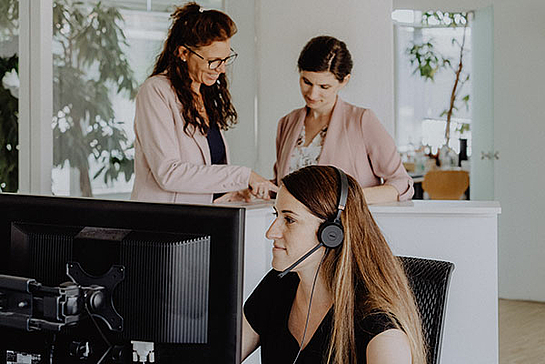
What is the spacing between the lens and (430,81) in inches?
357

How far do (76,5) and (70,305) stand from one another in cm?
239

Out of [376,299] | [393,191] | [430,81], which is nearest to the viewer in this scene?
[376,299]

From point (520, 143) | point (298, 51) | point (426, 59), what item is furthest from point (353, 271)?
point (426, 59)

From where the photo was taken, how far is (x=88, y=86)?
331 centimetres

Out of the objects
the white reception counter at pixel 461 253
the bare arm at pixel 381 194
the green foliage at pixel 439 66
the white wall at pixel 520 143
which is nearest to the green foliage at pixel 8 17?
the white reception counter at pixel 461 253

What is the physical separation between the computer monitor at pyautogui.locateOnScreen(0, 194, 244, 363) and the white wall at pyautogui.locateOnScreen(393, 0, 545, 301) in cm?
522

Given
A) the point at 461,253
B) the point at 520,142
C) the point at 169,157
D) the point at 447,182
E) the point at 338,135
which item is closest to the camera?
the point at 169,157

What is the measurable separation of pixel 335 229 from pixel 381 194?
1.36 metres

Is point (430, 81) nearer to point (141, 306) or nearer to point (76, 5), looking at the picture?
point (76, 5)

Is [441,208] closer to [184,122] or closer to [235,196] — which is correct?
[235,196]

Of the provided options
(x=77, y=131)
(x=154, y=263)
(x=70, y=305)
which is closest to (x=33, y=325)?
(x=70, y=305)

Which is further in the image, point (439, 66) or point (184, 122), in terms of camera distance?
point (439, 66)

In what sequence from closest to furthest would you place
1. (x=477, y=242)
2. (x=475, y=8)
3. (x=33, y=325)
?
(x=33, y=325) → (x=477, y=242) → (x=475, y=8)

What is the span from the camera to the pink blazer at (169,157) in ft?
8.13
